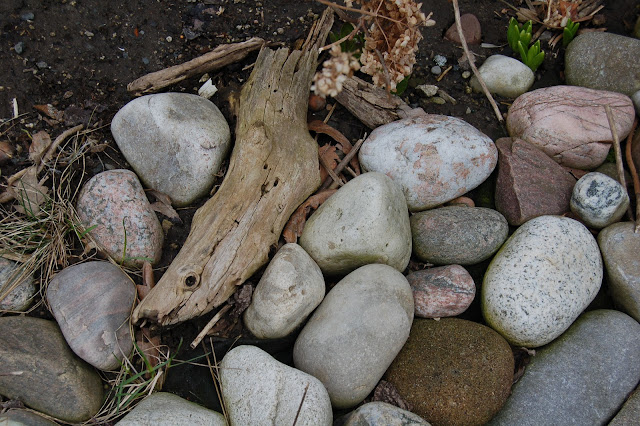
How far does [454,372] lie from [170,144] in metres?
2.11

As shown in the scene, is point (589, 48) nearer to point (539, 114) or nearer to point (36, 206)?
point (539, 114)

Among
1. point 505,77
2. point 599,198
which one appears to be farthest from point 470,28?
point 599,198

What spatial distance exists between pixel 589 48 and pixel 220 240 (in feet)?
9.91

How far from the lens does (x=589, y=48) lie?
3.77 meters

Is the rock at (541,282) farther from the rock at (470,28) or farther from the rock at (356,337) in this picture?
the rock at (470,28)

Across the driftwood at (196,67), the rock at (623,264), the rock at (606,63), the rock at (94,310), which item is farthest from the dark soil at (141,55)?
the rock at (623,264)

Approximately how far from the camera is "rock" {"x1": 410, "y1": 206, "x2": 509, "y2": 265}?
10.2 ft

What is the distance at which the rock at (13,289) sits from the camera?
2814 mm

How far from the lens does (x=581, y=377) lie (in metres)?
2.84

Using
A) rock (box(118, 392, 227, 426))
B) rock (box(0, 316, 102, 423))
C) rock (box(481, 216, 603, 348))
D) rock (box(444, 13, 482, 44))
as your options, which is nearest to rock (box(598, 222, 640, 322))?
rock (box(481, 216, 603, 348))

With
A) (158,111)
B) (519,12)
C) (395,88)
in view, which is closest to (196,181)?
(158,111)

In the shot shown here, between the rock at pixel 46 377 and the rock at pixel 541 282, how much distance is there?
7.35ft

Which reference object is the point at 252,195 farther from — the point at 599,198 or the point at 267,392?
the point at 599,198

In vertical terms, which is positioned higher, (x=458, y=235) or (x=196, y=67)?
(x=196, y=67)
